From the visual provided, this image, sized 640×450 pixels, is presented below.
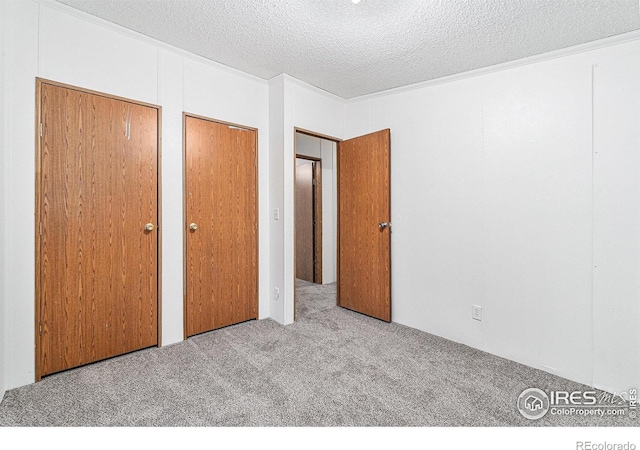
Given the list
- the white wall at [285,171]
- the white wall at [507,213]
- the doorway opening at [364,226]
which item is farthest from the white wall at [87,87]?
the white wall at [507,213]

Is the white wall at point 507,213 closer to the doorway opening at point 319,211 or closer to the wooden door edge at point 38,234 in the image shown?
the doorway opening at point 319,211

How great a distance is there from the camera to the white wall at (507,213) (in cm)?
217

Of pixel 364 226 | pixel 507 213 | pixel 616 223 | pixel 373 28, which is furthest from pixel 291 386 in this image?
pixel 373 28

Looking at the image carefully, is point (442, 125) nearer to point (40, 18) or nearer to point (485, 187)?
point (485, 187)

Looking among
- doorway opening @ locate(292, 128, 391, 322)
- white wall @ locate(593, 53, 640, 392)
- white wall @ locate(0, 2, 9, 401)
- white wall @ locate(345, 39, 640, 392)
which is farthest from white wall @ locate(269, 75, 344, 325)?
white wall @ locate(593, 53, 640, 392)

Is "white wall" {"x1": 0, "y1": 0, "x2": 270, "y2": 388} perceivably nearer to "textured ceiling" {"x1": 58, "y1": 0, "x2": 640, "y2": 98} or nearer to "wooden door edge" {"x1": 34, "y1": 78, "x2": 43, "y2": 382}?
"wooden door edge" {"x1": 34, "y1": 78, "x2": 43, "y2": 382}

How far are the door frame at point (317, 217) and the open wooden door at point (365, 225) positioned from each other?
1139 mm

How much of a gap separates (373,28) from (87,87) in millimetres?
2022

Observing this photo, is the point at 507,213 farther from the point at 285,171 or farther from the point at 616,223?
the point at 285,171

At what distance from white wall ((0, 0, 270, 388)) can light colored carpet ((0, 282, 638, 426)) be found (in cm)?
36

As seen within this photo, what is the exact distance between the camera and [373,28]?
7.16 ft

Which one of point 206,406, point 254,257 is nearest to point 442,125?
point 254,257

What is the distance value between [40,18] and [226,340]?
8.53ft
